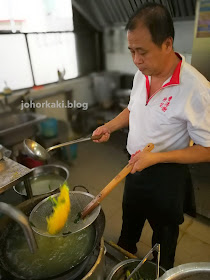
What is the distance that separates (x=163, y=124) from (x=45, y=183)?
64.9 inches

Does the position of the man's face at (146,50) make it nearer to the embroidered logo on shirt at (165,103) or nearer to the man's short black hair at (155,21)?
the man's short black hair at (155,21)

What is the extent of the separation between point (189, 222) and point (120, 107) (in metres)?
1.46

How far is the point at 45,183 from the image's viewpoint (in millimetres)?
2377

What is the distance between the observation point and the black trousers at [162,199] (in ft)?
4.14

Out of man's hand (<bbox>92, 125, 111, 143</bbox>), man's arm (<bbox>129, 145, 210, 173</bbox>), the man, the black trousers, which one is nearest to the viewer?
the man

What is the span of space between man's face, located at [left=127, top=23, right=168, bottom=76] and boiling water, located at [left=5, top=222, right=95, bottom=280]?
0.84 m

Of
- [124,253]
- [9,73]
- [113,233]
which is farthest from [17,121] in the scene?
[124,253]

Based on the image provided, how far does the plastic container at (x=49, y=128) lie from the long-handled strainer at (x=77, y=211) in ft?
4.99

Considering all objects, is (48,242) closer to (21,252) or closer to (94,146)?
(21,252)

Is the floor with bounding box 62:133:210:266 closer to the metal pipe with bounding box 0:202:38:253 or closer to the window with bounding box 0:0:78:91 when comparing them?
the window with bounding box 0:0:78:91

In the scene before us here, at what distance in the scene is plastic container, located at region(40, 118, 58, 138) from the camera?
8.32 feet

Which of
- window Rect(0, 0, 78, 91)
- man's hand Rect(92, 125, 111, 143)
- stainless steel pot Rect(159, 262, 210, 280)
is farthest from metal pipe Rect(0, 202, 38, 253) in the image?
window Rect(0, 0, 78, 91)

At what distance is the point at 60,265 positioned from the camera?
3.10ft

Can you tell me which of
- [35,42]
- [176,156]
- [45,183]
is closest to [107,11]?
[35,42]
